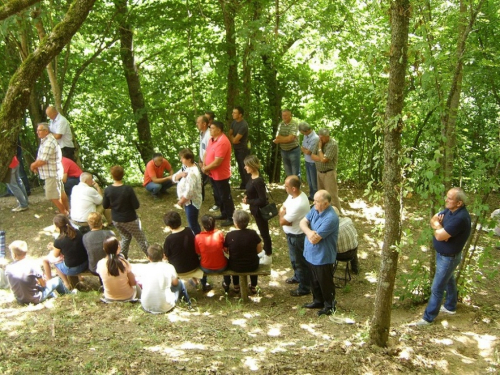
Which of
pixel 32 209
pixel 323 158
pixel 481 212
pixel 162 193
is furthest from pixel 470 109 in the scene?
pixel 32 209

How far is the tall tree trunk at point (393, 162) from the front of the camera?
Answer: 3986 millimetres

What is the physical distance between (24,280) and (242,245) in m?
2.83

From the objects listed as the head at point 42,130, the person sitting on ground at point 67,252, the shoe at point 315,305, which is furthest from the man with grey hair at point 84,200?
the shoe at point 315,305

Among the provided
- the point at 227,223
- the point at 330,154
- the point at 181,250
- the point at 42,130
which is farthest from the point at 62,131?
the point at 330,154

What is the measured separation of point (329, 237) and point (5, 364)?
3.70 meters

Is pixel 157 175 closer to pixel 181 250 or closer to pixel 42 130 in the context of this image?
pixel 42 130

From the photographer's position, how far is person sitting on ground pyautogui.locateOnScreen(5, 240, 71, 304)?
19.8 feet

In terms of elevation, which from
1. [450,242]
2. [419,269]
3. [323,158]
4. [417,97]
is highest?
[417,97]

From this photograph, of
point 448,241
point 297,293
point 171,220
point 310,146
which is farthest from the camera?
point 310,146

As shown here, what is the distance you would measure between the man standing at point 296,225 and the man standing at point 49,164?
4126 mm

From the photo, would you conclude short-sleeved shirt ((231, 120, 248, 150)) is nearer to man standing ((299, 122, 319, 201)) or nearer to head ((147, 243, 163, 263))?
man standing ((299, 122, 319, 201))

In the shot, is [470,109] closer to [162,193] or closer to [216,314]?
[162,193]

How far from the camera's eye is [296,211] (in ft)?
20.7

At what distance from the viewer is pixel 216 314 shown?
6.09 m
